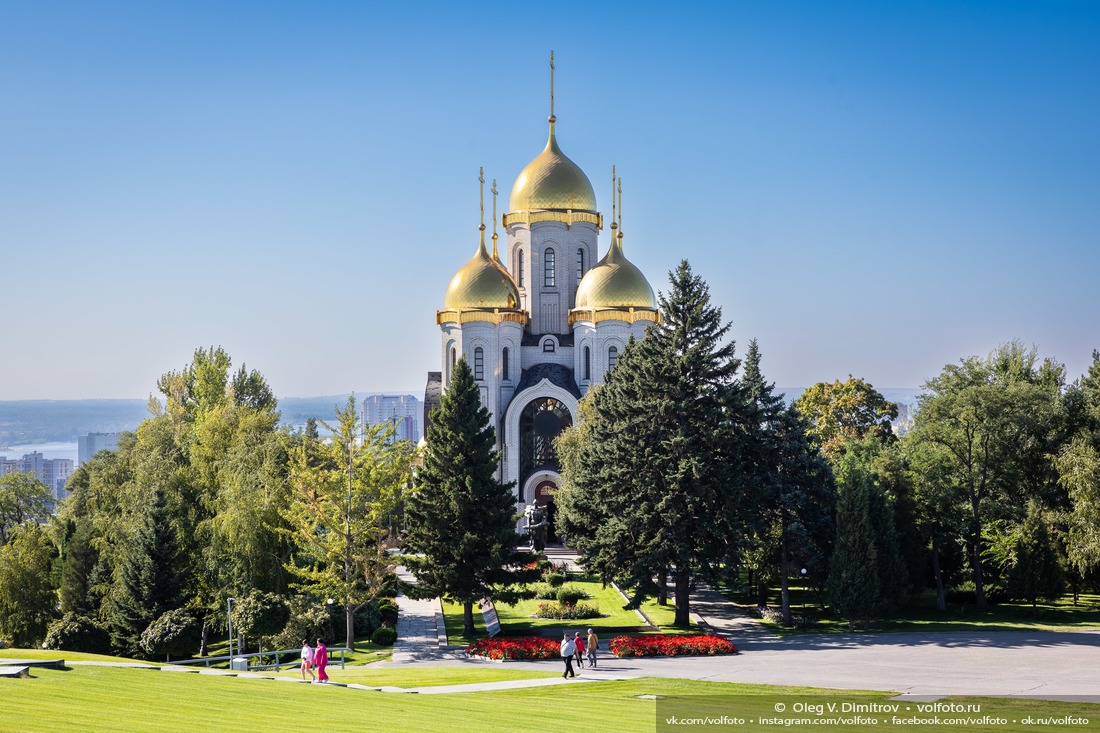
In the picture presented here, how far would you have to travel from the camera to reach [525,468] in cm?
5566

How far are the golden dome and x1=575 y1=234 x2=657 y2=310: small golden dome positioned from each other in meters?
4.81

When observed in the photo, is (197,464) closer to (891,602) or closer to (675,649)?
(675,649)

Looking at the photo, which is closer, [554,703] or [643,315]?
[554,703]

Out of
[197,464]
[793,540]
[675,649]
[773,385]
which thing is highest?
[773,385]

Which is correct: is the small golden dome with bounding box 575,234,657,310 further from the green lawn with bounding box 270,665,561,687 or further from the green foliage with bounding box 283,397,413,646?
the green lawn with bounding box 270,665,561,687

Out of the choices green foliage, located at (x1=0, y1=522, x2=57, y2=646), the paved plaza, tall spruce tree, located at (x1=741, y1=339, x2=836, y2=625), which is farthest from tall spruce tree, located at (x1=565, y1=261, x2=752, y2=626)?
green foliage, located at (x1=0, y1=522, x2=57, y2=646)

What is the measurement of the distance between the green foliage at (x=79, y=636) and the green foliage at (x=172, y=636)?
1.61 metres

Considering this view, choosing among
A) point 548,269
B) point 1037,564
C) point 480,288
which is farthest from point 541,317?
point 1037,564

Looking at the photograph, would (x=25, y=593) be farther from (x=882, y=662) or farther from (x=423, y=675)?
(x=882, y=662)

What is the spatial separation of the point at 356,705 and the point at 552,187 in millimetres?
46598

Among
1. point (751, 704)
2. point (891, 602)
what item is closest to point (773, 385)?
point (891, 602)

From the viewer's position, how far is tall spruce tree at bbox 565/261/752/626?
3209cm

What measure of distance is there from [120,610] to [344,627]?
7.31 meters

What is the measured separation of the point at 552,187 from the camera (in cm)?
6044
